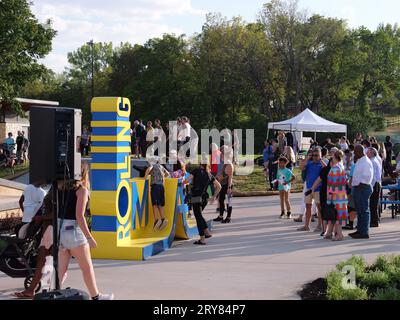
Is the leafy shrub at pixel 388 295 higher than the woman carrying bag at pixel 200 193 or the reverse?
the reverse

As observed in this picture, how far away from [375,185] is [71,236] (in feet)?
30.3

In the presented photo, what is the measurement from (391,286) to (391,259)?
57.2 inches

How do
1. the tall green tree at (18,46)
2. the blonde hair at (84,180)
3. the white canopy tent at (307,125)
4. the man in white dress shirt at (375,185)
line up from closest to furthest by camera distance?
the blonde hair at (84,180) < the man in white dress shirt at (375,185) < the white canopy tent at (307,125) < the tall green tree at (18,46)

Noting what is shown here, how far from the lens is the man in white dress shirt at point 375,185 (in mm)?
14508

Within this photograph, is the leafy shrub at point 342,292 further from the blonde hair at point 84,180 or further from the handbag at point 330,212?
the handbag at point 330,212

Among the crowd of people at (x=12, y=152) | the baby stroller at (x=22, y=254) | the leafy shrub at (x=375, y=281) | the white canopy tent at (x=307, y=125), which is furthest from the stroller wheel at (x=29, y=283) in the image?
the white canopy tent at (x=307, y=125)

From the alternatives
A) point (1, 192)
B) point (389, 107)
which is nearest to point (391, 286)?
point (1, 192)

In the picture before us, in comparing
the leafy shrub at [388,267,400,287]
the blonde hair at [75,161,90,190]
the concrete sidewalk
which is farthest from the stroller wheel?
the leafy shrub at [388,267,400,287]

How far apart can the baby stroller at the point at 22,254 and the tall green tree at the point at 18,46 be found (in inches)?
1129

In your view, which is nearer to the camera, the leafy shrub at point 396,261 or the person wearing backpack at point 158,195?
the leafy shrub at point 396,261

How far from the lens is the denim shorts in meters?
7.46

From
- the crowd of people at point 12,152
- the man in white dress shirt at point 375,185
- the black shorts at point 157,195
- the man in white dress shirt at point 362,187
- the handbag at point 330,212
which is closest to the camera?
the handbag at point 330,212

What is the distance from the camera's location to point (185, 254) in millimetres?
11680
